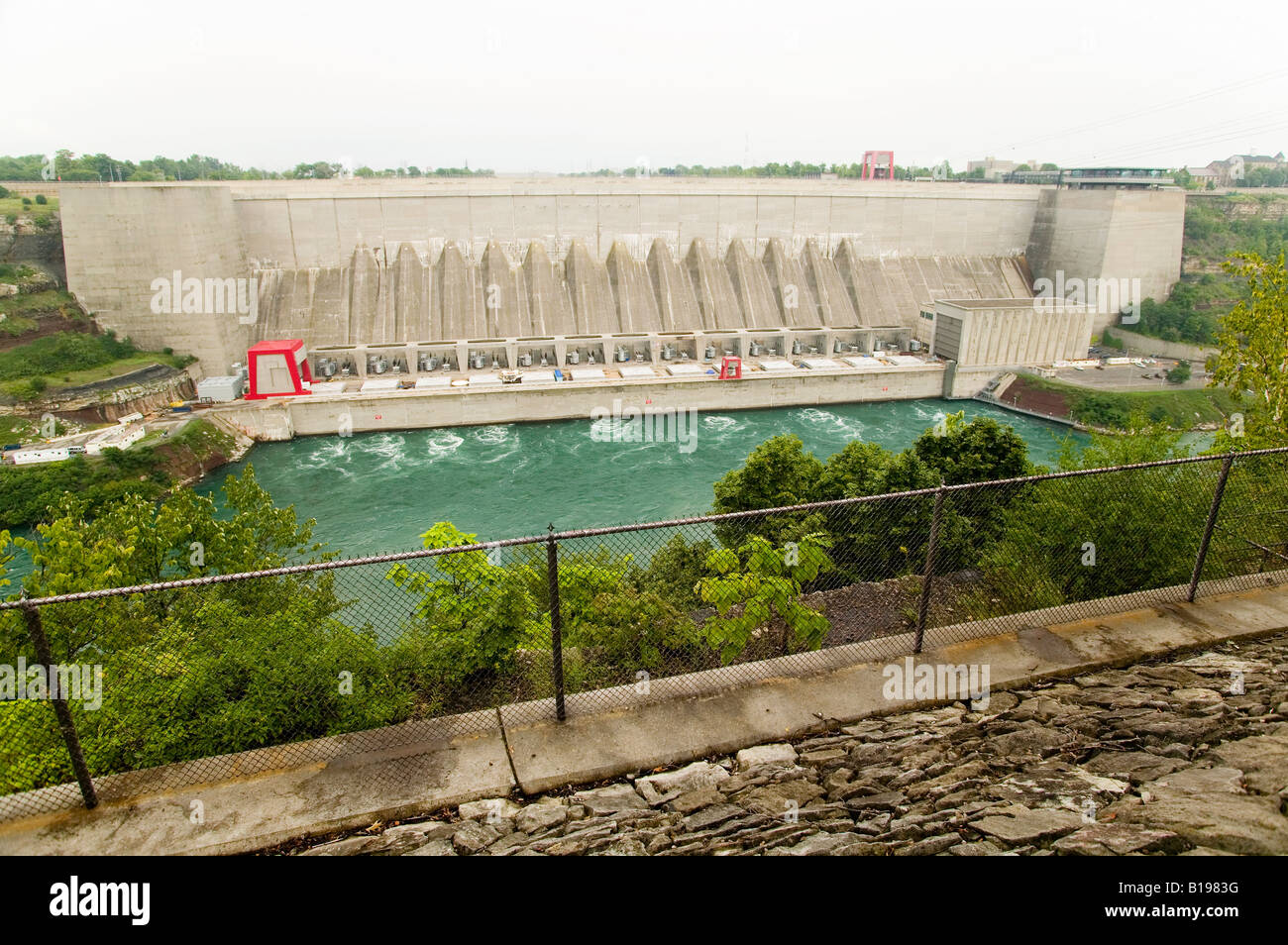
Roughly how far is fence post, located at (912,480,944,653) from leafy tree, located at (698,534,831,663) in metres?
0.75

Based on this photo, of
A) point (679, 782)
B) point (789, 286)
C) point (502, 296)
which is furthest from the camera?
point (789, 286)

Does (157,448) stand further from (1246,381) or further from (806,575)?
(1246,381)

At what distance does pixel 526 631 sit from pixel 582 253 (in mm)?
45522

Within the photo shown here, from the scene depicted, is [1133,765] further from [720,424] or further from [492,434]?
[720,424]

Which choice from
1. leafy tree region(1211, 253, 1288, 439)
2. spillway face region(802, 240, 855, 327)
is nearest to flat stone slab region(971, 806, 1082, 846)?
leafy tree region(1211, 253, 1288, 439)

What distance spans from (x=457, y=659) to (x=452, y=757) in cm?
279

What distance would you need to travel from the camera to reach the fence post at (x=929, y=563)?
19.0ft

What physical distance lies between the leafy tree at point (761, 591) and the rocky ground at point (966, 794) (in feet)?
3.61

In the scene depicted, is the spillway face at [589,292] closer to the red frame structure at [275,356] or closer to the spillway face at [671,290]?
the spillway face at [671,290]

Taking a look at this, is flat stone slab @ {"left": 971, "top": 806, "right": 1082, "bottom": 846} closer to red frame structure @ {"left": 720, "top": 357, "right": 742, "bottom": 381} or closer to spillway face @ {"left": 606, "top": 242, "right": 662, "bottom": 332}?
red frame structure @ {"left": 720, "top": 357, "right": 742, "bottom": 381}

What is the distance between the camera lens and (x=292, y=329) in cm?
4391

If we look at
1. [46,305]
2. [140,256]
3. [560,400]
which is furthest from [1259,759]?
[46,305]

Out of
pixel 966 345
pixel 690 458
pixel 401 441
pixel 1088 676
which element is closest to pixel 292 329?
pixel 401 441

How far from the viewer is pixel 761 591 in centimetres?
626
